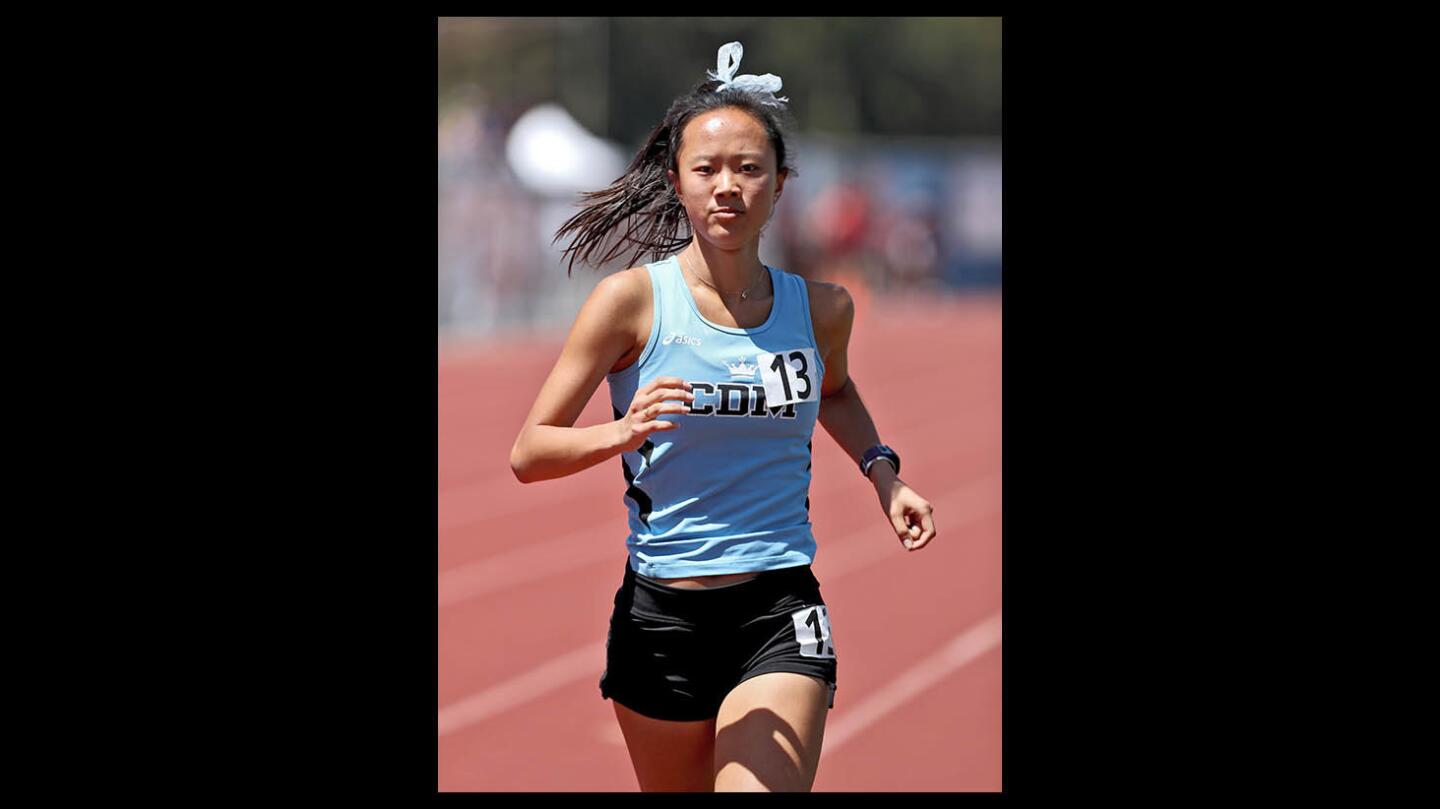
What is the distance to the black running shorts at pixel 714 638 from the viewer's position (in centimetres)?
374

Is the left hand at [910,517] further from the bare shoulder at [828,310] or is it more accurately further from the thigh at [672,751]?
the thigh at [672,751]

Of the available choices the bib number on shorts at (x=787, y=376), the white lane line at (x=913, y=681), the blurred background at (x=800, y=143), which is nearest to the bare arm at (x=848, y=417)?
the bib number on shorts at (x=787, y=376)

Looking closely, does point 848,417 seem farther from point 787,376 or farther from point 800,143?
point 800,143

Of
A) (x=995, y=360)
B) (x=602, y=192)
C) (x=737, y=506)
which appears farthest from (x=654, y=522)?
(x=995, y=360)

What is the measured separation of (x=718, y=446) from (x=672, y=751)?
73 cm

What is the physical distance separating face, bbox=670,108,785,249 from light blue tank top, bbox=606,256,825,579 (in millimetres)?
176

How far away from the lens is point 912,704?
7.86m

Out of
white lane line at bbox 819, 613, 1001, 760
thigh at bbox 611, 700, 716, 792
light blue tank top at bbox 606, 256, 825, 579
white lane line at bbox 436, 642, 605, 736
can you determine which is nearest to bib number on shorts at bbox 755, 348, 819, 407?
light blue tank top at bbox 606, 256, 825, 579

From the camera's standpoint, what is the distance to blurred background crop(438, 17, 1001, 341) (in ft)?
80.3

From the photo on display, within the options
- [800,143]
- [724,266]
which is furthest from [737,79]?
[800,143]

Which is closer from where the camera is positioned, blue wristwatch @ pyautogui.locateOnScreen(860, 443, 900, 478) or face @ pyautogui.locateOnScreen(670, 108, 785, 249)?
face @ pyautogui.locateOnScreen(670, 108, 785, 249)

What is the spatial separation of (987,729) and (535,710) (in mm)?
2143

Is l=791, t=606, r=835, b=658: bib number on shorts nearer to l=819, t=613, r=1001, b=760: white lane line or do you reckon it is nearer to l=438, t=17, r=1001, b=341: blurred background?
l=819, t=613, r=1001, b=760: white lane line

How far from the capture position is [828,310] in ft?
12.9
